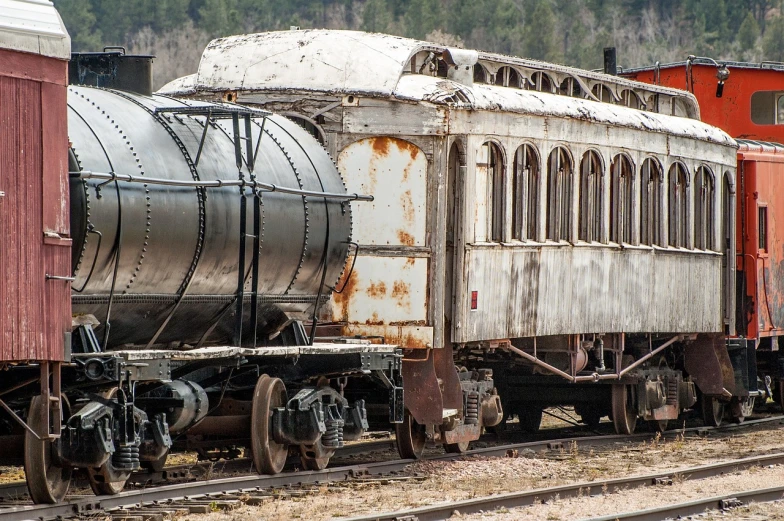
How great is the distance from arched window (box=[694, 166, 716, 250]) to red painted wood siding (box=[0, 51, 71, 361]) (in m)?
11.6

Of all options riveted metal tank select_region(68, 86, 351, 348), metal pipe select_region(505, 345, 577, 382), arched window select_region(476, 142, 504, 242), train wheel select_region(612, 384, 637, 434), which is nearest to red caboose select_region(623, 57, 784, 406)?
train wheel select_region(612, 384, 637, 434)

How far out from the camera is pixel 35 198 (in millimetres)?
9508

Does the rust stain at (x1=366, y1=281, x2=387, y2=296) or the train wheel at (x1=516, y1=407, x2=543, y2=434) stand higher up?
the rust stain at (x1=366, y1=281, x2=387, y2=296)

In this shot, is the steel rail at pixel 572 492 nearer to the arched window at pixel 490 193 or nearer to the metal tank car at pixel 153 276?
the metal tank car at pixel 153 276

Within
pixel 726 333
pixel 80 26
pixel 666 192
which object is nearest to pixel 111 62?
pixel 666 192

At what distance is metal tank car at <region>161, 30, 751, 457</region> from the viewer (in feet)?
46.3

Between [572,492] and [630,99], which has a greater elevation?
[630,99]

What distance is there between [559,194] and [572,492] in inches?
195

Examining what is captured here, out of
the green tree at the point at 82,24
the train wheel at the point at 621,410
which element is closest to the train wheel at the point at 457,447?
the train wheel at the point at 621,410

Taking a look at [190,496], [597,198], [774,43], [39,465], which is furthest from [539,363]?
[774,43]

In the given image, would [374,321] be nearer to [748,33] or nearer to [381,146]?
[381,146]

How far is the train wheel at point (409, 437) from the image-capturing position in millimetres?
14352

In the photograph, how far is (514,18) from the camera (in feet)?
221

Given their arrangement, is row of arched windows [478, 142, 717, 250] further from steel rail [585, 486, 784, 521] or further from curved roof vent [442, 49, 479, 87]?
steel rail [585, 486, 784, 521]
